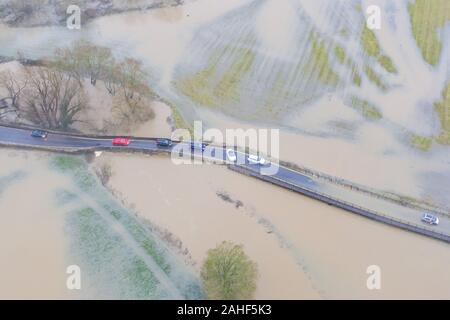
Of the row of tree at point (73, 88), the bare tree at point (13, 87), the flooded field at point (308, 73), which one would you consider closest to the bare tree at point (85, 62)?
the row of tree at point (73, 88)

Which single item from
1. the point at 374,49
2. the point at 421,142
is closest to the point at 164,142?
the point at 421,142

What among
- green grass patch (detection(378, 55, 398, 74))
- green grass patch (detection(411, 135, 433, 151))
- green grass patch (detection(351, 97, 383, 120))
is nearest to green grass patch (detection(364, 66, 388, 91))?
green grass patch (detection(378, 55, 398, 74))

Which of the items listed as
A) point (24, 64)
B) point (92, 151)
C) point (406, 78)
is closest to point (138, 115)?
point (92, 151)

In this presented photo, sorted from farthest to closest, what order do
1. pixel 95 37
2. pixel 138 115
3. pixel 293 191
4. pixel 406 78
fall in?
pixel 95 37, pixel 406 78, pixel 138 115, pixel 293 191

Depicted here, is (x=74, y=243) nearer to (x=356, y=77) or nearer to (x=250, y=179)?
(x=250, y=179)

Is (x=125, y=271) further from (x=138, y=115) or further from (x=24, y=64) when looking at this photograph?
(x=24, y=64)

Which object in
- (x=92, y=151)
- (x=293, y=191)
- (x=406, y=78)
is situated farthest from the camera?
(x=406, y=78)

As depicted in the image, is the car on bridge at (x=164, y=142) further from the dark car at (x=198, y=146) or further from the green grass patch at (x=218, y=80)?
the green grass patch at (x=218, y=80)
